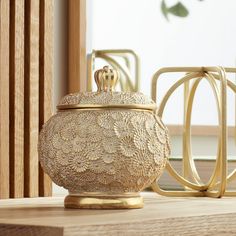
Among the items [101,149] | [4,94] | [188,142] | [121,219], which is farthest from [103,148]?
[188,142]

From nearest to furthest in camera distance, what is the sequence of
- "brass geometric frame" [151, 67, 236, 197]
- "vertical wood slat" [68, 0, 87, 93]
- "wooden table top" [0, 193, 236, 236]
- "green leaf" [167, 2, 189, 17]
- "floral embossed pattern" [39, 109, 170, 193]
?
"wooden table top" [0, 193, 236, 236] → "floral embossed pattern" [39, 109, 170, 193] → "brass geometric frame" [151, 67, 236, 197] → "vertical wood slat" [68, 0, 87, 93] → "green leaf" [167, 2, 189, 17]

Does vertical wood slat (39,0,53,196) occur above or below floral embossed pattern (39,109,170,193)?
above

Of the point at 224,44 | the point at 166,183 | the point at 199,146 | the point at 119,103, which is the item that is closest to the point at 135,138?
the point at 119,103

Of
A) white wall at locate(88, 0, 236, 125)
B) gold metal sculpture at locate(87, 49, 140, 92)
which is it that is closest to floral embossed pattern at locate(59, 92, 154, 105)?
gold metal sculpture at locate(87, 49, 140, 92)

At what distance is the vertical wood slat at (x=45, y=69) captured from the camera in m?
1.29

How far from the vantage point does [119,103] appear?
991mm

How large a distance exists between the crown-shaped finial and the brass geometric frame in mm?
245

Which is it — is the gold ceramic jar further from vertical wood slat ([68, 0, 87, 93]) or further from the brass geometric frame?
vertical wood slat ([68, 0, 87, 93])

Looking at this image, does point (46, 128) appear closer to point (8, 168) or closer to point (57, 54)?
point (8, 168)

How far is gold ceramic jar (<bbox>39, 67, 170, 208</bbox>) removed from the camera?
963 mm

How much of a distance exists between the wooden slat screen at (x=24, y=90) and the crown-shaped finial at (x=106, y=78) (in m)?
0.24

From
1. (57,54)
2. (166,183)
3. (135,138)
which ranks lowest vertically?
(166,183)

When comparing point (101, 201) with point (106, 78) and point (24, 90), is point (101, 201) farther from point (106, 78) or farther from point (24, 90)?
point (24, 90)

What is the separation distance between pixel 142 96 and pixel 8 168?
0.30 m
